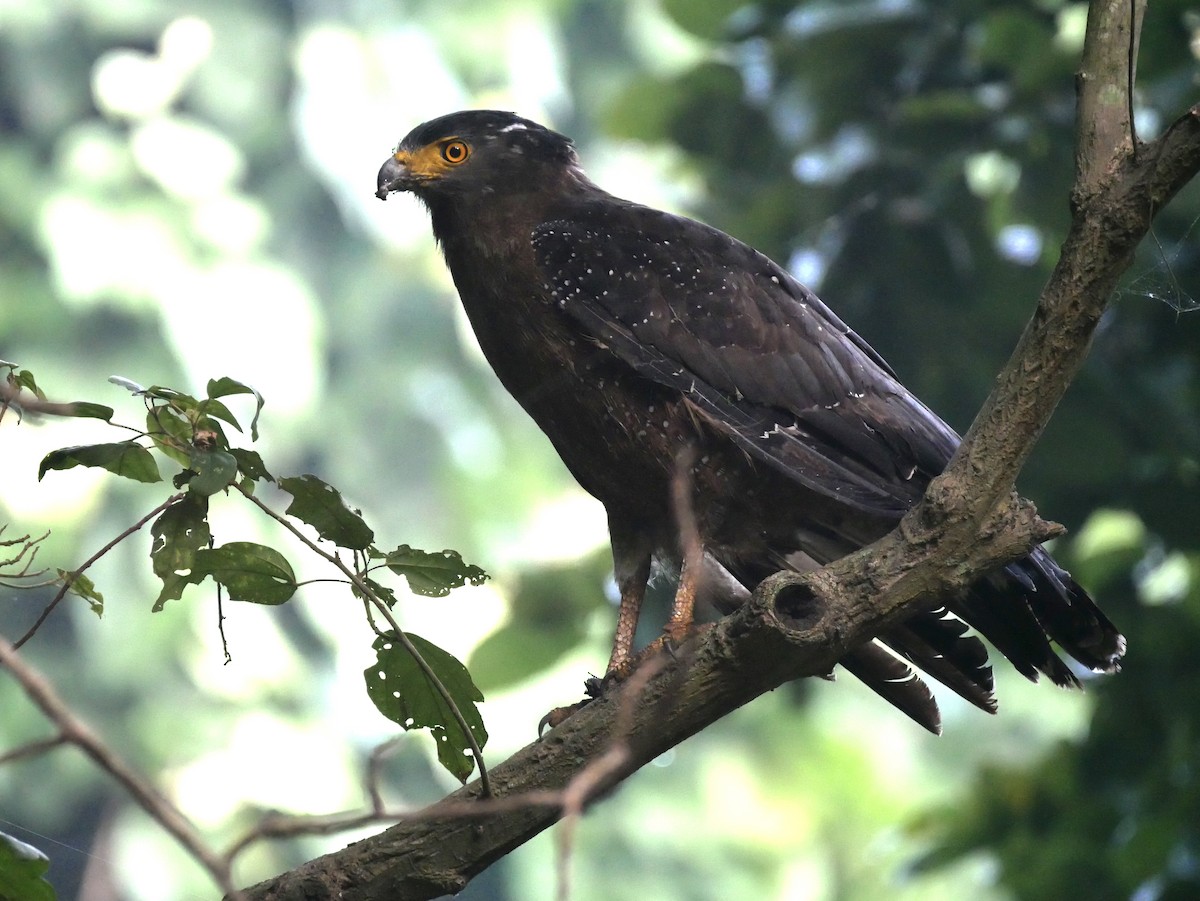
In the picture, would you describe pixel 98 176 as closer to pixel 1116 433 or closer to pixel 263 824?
pixel 1116 433

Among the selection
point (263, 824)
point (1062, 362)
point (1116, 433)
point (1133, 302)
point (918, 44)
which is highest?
point (918, 44)

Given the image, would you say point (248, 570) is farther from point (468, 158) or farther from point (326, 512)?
point (468, 158)

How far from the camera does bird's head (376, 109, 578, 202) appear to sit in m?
2.46

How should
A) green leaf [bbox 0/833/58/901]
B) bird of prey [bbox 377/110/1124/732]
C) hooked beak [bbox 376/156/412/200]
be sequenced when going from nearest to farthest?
green leaf [bbox 0/833/58/901] < bird of prey [bbox 377/110/1124/732] < hooked beak [bbox 376/156/412/200]

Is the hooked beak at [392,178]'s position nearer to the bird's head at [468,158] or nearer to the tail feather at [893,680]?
the bird's head at [468,158]

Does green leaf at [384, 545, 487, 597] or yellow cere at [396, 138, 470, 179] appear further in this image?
yellow cere at [396, 138, 470, 179]

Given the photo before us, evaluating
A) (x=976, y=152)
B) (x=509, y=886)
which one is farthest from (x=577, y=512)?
(x=976, y=152)

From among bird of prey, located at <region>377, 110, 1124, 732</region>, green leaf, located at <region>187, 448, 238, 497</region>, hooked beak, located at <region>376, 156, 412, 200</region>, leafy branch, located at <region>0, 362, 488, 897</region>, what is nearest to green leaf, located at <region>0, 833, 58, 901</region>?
leafy branch, located at <region>0, 362, 488, 897</region>

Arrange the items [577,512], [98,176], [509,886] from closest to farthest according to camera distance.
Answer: [509,886], [577,512], [98,176]

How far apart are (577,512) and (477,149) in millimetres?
2232

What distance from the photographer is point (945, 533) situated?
167 centimetres

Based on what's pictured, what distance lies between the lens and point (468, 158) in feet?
8.18

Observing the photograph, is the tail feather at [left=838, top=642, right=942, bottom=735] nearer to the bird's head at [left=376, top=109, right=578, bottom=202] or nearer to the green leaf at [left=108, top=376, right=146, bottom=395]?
the bird's head at [left=376, top=109, right=578, bottom=202]

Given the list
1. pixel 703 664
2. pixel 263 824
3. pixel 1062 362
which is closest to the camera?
pixel 263 824
